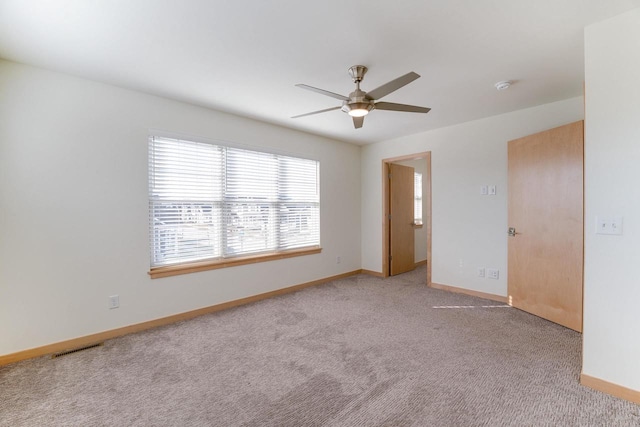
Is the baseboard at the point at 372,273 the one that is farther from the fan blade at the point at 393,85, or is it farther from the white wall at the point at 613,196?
the fan blade at the point at 393,85

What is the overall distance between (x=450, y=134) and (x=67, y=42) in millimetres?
4400

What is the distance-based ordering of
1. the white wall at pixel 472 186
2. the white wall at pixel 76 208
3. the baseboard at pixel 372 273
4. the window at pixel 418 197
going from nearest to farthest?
the white wall at pixel 76 208 → the white wall at pixel 472 186 → the baseboard at pixel 372 273 → the window at pixel 418 197

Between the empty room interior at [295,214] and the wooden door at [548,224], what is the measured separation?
0.07 ft

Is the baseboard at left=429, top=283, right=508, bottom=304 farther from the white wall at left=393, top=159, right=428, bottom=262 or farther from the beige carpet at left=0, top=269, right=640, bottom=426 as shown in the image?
the white wall at left=393, top=159, right=428, bottom=262

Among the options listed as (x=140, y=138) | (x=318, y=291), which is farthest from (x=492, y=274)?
(x=140, y=138)

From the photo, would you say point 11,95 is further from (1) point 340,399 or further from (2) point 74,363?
(1) point 340,399

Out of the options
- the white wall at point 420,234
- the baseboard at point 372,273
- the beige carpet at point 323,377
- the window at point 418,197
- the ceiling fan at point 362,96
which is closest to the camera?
the beige carpet at point 323,377

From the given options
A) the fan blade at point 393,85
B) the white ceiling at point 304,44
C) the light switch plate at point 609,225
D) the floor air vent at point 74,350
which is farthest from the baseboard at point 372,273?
the floor air vent at point 74,350

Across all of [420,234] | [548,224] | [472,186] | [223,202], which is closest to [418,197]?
[420,234]

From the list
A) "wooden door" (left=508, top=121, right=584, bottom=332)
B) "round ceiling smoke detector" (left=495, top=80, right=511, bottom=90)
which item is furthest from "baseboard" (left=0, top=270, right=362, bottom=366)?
"round ceiling smoke detector" (left=495, top=80, right=511, bottom=90)

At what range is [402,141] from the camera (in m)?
4.86

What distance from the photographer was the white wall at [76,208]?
7.77 ft

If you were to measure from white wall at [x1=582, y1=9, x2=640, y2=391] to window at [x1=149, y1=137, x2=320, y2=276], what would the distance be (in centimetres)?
339

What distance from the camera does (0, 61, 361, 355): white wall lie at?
237cm
